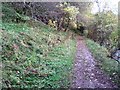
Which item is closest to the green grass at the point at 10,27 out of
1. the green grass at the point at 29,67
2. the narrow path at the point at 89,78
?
the green grass at the point at 29,67

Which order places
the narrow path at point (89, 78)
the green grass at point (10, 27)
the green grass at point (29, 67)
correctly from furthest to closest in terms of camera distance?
the green grass at point (10, 27), the narrow path at point (89, 78), the green grass at point (29, 67)

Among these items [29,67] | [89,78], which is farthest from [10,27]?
[89,78]

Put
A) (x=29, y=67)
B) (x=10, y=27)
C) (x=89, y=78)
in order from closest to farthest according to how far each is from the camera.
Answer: (x=29, y=67) < (x=89, y=78) < (x=10, y=27)

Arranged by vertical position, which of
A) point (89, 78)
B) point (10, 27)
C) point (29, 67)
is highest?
point (10, 27)

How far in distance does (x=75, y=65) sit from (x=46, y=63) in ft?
5.65

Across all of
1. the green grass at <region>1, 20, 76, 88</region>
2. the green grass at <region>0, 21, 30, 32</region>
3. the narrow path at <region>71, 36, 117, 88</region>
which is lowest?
the narrow path at <region>71, 36, 117, 88</region>

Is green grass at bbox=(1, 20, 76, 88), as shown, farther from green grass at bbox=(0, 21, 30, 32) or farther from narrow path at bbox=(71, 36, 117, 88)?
green grass at bbox=(0, 21, 30, 32)

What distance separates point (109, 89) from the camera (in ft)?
29.5

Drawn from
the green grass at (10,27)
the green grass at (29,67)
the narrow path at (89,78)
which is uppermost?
the green grass at (10,27)

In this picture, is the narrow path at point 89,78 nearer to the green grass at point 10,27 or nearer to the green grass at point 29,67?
the green grass at point 29,67

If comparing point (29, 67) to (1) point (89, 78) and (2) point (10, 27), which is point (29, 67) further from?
(2) point (10, 27)

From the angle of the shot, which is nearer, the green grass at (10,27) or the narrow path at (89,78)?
the narrow path at (89,78)

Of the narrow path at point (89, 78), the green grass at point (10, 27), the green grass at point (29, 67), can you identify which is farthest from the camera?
the green grass at point (10, 27)

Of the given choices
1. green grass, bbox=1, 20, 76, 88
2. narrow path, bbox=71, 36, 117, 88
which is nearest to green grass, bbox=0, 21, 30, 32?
green grass, bbox=1, 20, 76, 88
